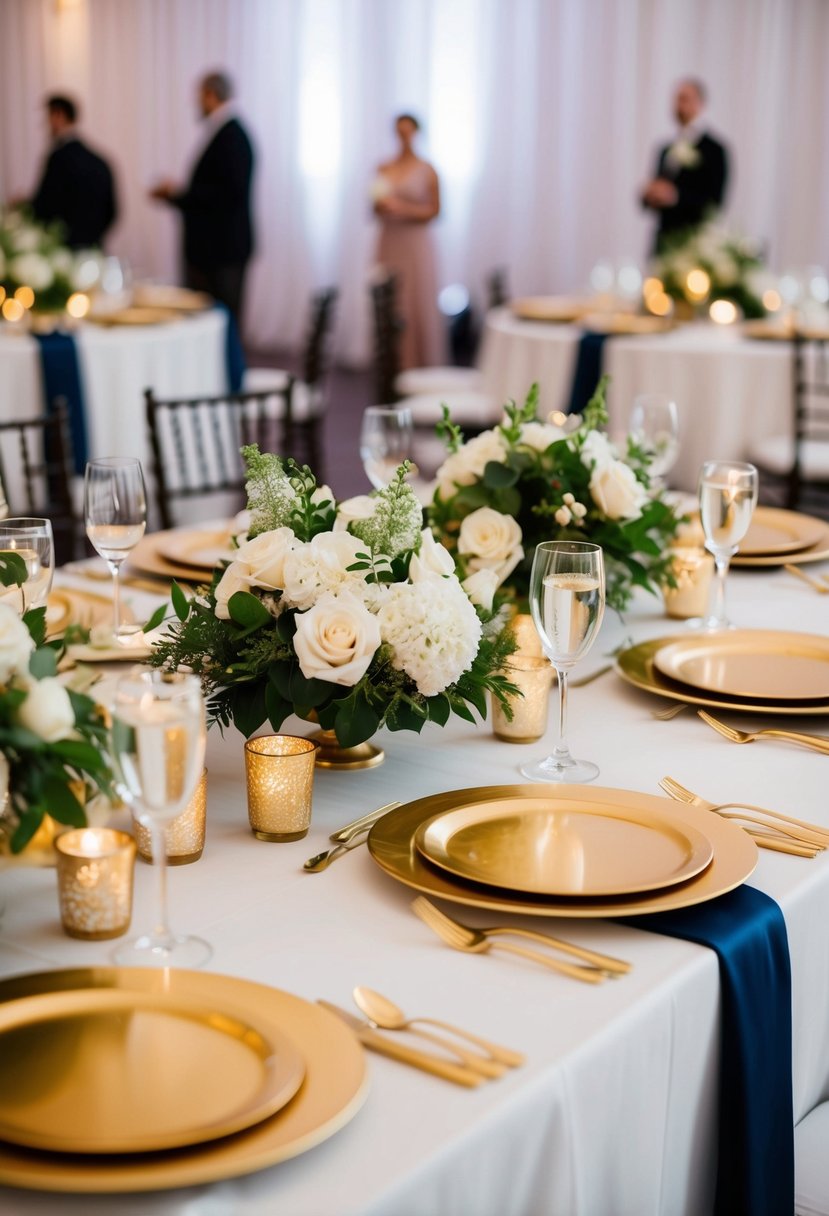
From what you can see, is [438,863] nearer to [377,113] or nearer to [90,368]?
[90,368]

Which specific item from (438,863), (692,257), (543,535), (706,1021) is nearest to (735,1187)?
(706,1021)

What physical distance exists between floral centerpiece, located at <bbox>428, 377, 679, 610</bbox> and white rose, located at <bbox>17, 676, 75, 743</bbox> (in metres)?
0.90

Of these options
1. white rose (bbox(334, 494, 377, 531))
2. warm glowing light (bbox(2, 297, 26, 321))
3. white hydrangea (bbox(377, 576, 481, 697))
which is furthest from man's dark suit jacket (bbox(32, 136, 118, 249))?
white hydrangea (bbox(377, 576, 481, 697))

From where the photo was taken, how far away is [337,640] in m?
1.38

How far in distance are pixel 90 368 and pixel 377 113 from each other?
21.4 feet

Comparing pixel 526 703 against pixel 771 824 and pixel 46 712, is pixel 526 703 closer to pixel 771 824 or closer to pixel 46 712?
pixel 771 824

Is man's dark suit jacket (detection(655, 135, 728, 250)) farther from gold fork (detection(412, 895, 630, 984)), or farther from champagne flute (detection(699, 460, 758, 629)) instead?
gold fork (detection(412, 895, 630, 984))

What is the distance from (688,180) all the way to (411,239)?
1971mm

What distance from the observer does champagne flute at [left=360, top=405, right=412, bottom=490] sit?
242cm

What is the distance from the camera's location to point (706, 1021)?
1.17m

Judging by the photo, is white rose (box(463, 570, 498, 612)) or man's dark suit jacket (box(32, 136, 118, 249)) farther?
man's dark suit jacket (box(32, 136, 118, 249))

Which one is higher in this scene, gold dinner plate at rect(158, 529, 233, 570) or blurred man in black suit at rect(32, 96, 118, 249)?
blurred man in black suit at rect(32, 96, 118, 249)

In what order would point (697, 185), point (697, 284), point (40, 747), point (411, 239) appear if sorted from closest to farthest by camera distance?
1. point (40, 747)
2. point (697, 284)
3. point (697, 185)
4. point (411, 239)

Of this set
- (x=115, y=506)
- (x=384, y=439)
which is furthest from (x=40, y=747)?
(x=384, y=439)
